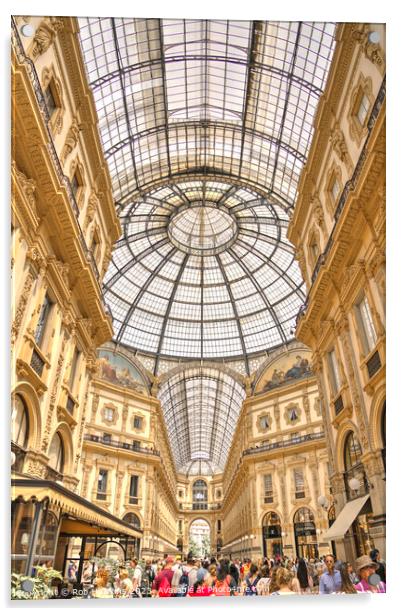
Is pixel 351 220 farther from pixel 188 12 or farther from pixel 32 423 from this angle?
pixel 32 423

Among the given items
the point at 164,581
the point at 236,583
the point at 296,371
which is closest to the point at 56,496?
the point at 164,581

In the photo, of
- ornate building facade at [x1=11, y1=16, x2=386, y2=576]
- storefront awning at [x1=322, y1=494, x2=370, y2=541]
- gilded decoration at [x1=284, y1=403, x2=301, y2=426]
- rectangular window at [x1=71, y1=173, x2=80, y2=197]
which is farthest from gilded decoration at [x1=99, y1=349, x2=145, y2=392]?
storefront awning at [x1=322, y1=494, x2=370, y2=541]

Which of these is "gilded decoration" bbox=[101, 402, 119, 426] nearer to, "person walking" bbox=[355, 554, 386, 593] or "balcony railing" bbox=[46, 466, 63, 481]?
"balcony railing" bbox=[46, 466, 63, 481]

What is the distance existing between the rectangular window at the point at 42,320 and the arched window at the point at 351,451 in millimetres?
13796

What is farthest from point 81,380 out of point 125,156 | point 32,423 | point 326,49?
point 326,49

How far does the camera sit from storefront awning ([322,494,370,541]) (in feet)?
46.8

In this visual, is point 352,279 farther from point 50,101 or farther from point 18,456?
point 18,456

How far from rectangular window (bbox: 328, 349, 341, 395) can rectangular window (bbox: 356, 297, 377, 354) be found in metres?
4.31

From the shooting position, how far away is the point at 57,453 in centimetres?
1822

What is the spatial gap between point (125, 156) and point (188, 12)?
1852cm

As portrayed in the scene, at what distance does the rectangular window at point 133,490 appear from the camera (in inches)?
1686

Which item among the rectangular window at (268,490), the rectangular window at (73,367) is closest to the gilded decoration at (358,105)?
the rectangular window at (73,367)

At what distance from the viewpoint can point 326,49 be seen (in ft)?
50.3

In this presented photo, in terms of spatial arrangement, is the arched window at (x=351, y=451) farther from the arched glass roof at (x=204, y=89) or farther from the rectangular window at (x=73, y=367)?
the arched glass roof at (x=204, y=89)
